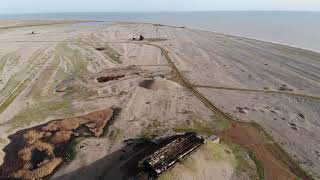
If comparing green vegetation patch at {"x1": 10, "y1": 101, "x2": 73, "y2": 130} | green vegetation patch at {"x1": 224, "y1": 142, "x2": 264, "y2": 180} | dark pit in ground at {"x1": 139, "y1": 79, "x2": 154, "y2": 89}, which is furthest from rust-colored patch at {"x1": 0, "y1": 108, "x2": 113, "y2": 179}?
green vegetation patch at {"x1": 224, "y1": 142, "x2": 264, "y2": 180}

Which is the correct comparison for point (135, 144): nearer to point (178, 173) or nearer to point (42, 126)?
point (178, 173)

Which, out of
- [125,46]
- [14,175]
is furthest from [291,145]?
[125,46]

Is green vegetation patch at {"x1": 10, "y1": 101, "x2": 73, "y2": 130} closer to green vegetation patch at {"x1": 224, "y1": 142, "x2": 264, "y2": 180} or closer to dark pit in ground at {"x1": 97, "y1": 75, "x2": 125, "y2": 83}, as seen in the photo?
dark pit in ground at {"x1": 97, "y1": 75, "x2": 125, "y2": 83}

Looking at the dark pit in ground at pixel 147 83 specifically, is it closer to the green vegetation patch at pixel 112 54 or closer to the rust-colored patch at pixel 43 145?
the rust-colored patch at pixel 43 145

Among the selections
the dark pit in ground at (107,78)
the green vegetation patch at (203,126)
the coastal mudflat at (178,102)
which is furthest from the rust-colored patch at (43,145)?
the dark pit in ground at (107,78)

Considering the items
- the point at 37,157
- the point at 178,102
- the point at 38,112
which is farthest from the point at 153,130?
the point at 38,112

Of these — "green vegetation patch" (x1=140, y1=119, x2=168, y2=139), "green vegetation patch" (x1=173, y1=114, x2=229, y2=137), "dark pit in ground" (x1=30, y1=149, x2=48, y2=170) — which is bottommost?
"dark pit in ground" (x1=30, y1=149, x2=48, y2=170)
